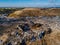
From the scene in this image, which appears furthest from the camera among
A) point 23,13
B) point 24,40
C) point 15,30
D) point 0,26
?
point 23,13

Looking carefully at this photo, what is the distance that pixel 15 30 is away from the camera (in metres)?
12.1

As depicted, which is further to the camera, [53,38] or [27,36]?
[53,38]

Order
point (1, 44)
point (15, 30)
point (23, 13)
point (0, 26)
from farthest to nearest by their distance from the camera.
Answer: point (23, 13)
point (0, 26)
point (15, 30)
point (1, 44)

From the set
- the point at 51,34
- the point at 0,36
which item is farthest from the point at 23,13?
the point at 0,36

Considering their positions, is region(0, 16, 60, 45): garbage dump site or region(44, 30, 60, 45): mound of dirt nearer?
region(0, 16, 60, 45): garbage dump site

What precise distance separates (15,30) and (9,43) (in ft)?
5.67

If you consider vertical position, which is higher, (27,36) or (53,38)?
(27,36)

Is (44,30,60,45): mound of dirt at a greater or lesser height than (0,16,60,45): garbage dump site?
lesser

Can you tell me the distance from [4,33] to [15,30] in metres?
0.80

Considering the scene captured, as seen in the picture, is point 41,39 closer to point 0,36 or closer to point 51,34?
point 51,34

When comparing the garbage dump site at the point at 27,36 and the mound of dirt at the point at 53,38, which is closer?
the garbage dump site at the point at 27,36

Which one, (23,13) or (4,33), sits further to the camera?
(23,13)

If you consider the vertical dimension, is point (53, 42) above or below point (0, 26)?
below

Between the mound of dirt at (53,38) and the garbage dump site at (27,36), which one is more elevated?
the garbage dump site at (27,36)
